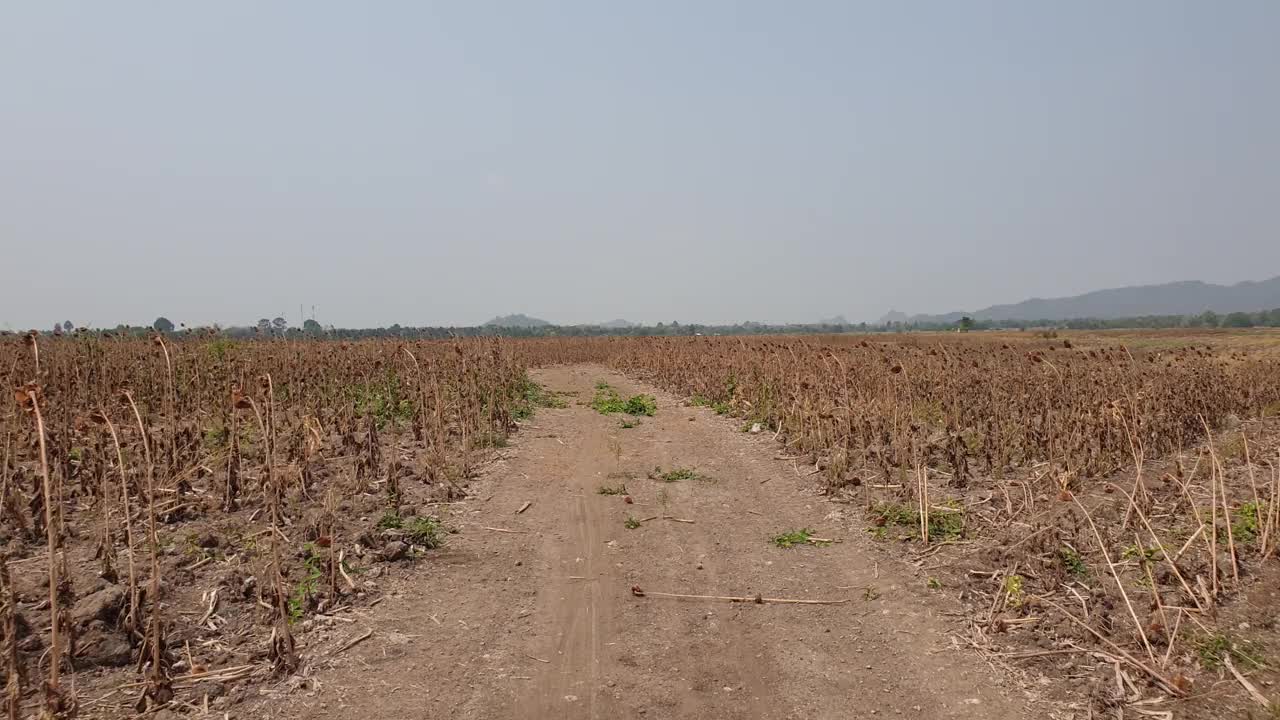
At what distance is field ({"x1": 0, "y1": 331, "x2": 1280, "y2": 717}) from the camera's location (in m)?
4.28

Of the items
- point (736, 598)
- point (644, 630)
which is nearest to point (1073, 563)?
point (736, 598)

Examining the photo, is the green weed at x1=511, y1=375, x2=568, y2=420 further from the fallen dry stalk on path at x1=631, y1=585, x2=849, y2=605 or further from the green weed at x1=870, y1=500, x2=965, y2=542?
the fallen dry stalk on path at x1=631, y1=585, x2=849, y2=605

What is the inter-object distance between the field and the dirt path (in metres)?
A: 0.03

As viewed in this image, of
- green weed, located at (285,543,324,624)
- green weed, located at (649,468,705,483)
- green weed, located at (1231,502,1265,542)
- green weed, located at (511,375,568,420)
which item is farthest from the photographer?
green weed, located at (511,375,568,420)

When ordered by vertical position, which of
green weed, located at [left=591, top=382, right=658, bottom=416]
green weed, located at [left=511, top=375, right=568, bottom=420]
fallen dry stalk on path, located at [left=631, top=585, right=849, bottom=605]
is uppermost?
green weed, located at [left=511, top=375, right=568, bottom=420]

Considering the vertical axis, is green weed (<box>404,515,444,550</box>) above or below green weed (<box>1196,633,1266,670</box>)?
above

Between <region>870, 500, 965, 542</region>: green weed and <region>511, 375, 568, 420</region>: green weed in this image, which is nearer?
<region>870, 500, 965, 542</region>: green weed

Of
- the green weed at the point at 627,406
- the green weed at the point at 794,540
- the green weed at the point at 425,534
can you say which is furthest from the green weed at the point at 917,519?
the green weed at the point at 627,406

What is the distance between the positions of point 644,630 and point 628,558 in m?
1.50

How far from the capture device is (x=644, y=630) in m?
5.17

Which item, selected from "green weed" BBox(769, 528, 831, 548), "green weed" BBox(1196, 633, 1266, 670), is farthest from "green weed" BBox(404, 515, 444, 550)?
"green weed" BBox(1196, 633, 1266, 670)

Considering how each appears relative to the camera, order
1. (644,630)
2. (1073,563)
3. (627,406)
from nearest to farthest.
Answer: (644,630)
(1073,563)
(627,406)

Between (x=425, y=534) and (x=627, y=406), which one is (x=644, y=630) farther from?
(x=627, y=406)

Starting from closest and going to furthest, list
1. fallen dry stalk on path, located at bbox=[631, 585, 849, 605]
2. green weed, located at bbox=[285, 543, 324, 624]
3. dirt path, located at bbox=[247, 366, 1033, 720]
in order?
dirt path, located at bbox=[247, 366, 1033, 720] < green weed, located at bbox=[285, 543, 324, 624] < fallen dry stalk on path, located at bbox=[631, 585, 849, 605]
